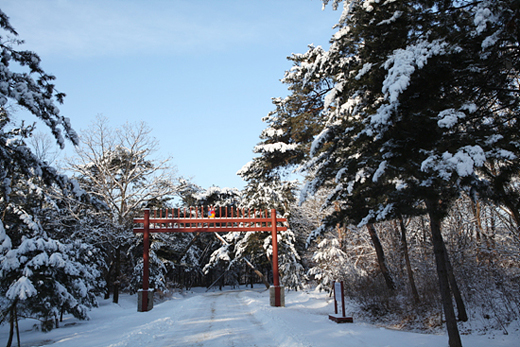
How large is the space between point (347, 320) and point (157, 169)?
17.8 metres

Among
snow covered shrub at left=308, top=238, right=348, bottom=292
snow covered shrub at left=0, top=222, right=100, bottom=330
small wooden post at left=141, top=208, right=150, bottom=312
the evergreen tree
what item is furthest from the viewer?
snow covered shrub at left=308, top=238, right=348, bottom=292

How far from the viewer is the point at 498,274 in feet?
33.4

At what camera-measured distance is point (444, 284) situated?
698cm

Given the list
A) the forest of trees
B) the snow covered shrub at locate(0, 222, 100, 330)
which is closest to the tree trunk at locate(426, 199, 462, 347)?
the forest of trees

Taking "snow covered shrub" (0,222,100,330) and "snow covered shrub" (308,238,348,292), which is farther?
"snow covered shrub" (308,238,348,292)

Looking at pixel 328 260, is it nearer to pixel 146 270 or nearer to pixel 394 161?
pixel 146 270

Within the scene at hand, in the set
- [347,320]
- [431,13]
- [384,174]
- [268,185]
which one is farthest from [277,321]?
[268,185]

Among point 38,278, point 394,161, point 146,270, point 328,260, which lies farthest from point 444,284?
point 328,260

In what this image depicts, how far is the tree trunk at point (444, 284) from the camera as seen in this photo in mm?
6543

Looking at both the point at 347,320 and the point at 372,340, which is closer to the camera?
the point at 372,340

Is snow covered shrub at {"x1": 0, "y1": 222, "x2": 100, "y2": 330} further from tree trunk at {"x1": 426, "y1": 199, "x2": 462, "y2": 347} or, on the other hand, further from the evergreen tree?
tree trunk at {"x1": 426, "y1": 199, "x2": 462, "y2": 347}

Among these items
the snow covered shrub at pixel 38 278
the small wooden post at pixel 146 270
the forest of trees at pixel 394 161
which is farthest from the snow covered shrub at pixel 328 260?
the snow covered shrub at pixel 38 278

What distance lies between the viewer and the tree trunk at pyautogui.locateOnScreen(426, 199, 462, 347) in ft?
21.5

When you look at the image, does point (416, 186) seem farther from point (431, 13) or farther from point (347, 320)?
point (347, 320)
